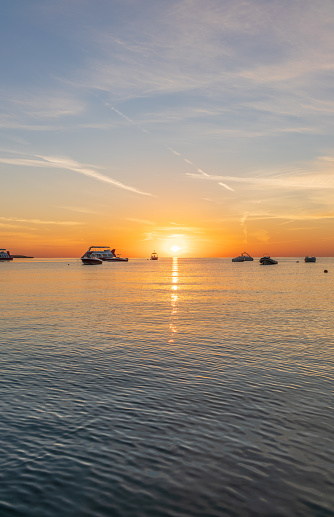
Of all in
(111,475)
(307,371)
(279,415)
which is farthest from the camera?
(307,371)

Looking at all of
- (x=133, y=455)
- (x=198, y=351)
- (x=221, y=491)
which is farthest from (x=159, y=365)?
(x=221, y=491)

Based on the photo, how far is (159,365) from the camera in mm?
20891

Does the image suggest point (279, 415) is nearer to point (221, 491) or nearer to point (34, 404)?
point (221, 491)

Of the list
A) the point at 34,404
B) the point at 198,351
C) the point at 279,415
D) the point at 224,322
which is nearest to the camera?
the point at 279,415

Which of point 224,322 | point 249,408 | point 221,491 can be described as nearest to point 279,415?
point 249,408

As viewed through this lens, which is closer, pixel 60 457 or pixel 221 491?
pixel 221 491

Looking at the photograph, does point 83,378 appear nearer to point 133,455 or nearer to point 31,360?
point 31,360

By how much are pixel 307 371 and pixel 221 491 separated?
1198 centimetres

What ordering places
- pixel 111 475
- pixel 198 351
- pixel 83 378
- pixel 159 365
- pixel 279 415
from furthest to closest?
pixel 198 351 < pixel 159 365 < pixel 83 378 < pixel 279 415 < pixel 111 475

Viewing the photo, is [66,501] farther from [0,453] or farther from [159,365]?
[159,365]

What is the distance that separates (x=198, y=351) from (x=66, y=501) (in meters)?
16.1

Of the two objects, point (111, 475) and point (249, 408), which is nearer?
point (111, 475)

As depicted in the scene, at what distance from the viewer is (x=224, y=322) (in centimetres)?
3622

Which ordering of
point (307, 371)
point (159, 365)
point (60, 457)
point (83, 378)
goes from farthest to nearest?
1. point (159, 365)
2. point (307, 371)
3. point (83, 378)
4. point (60, 457)
